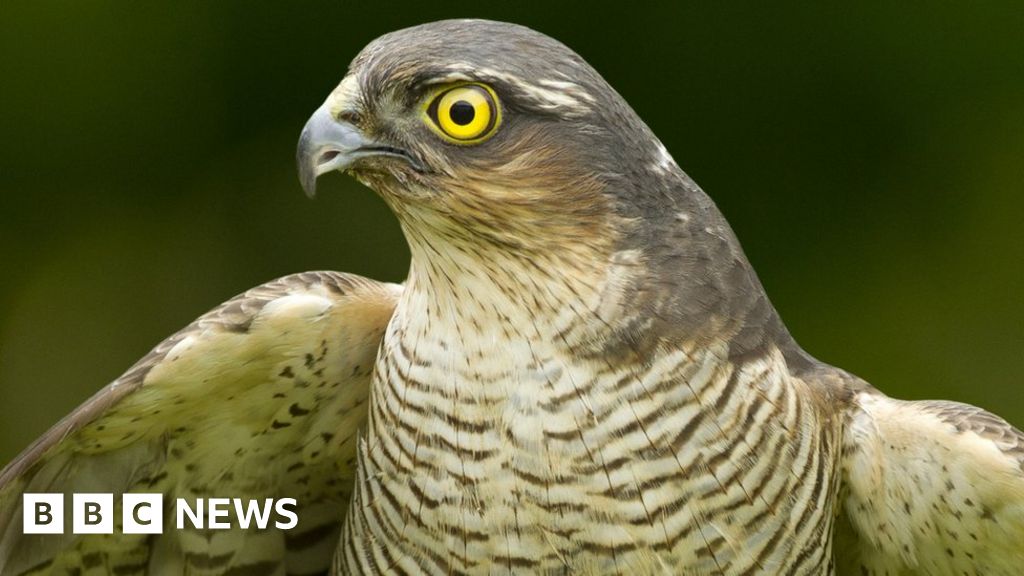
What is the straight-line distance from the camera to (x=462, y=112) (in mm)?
2785

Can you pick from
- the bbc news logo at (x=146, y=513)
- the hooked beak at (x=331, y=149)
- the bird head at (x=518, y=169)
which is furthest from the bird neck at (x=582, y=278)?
the bbc news logo at (x=146, y=513)

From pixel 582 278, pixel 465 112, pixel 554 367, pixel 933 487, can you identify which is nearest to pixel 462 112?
pixel 465 112

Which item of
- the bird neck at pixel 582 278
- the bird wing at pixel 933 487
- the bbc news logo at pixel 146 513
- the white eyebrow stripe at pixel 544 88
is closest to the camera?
the white eyebrow stripe at pixel 544 88

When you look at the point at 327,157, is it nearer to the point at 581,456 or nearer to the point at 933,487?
the point at 581,456

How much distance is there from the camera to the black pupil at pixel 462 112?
9.12 ft

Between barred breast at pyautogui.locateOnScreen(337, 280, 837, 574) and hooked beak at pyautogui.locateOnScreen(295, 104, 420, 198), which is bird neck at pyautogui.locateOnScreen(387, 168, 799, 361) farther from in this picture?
hooked beak at pyautogui.locateOnScreen(295, 104, 420, 198)

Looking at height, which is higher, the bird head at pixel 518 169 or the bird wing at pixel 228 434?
the bird head at pixel 518 169

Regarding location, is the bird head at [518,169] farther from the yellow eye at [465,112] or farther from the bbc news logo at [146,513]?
the bbc news logo at [146,513]

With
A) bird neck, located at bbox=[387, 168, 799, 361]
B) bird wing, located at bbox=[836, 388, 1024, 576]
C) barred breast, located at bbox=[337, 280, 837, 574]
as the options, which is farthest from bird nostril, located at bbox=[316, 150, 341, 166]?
bird wing, located at bbox=[836, 388, 1024, 576]

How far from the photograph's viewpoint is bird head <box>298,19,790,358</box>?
2.79 m

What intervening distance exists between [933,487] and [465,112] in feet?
4.25

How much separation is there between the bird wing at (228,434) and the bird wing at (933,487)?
1097mm

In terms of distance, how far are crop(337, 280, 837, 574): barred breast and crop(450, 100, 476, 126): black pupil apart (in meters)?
0.35

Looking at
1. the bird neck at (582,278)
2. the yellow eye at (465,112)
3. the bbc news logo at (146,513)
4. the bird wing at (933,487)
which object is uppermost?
the yellow eye at (465,112)
